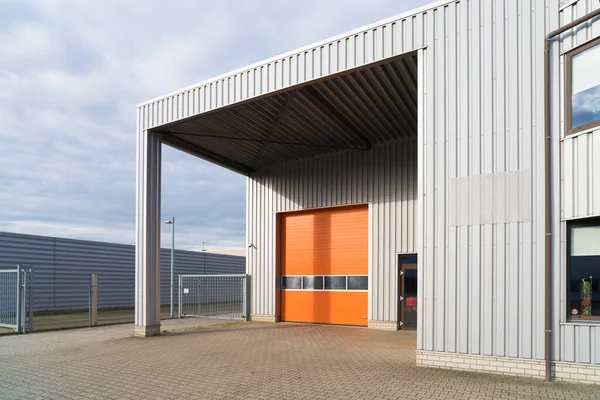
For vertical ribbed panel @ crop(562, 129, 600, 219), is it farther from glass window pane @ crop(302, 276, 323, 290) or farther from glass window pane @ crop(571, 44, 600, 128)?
glass window pane @ crop(302, 276, 323, 290)

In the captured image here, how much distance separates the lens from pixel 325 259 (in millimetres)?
17453

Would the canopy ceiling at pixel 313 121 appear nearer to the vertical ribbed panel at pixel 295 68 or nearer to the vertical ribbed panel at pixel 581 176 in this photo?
the vertical ribbed panel at pixel 295 68

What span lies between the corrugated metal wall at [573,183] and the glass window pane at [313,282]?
1013cm

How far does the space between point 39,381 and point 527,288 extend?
27.3 feet

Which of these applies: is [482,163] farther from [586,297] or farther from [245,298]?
[245,298]

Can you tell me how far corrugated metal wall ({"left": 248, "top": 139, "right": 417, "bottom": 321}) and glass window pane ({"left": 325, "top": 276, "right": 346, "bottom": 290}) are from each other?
4.22 feet

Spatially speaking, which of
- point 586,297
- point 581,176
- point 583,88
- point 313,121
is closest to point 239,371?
point 586,297

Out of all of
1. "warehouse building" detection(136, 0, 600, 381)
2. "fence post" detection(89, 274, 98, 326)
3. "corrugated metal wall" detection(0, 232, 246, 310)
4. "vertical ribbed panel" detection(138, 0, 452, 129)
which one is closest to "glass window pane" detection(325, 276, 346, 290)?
"warehouse building" detection(136, 0, 600, 381)

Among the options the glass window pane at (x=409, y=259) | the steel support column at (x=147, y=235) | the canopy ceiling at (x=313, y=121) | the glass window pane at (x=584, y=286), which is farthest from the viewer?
the glass window pane at (x=409, y=259)

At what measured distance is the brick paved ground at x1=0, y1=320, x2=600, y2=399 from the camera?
7391 millimetres

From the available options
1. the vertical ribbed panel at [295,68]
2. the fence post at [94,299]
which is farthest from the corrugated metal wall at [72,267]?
the vertical ribbed panel at [295,68]

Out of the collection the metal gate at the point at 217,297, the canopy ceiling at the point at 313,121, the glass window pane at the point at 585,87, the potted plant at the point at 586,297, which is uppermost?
the canopy ceiling at the point at 313,121

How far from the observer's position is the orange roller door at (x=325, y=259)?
54.3ft

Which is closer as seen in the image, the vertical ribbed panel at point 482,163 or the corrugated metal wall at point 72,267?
the vertical ribbed panel at point 482,163
